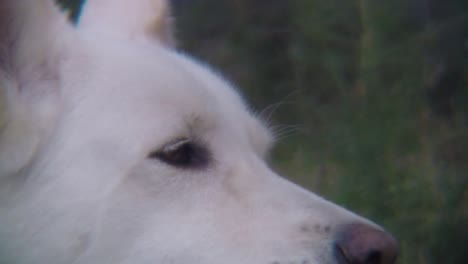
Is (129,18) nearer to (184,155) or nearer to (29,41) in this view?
(29,41)

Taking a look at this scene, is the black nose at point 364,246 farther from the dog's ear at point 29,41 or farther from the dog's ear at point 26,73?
the dog's ear at point 29,41

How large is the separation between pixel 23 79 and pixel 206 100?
64 centimetres

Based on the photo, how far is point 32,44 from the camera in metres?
2.70

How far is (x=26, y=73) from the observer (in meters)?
2.69

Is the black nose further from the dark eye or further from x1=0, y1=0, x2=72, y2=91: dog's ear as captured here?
x1=0, y1=0, x2=72, y2=91: dog's ear

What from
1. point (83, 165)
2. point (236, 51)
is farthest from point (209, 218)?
point (236, 51)

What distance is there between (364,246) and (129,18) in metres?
1.63

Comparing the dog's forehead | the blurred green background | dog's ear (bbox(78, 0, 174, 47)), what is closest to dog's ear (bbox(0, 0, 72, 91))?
the dog's forehead

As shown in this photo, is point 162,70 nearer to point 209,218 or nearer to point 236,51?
point 209,218

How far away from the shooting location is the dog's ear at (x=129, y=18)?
354 cm

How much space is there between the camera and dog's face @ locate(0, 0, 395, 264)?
254cm

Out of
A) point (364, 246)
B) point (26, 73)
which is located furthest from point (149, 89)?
point (364, 246)

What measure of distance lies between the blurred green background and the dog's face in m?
0.90

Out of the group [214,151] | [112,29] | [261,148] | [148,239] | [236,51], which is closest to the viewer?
[148,239]
